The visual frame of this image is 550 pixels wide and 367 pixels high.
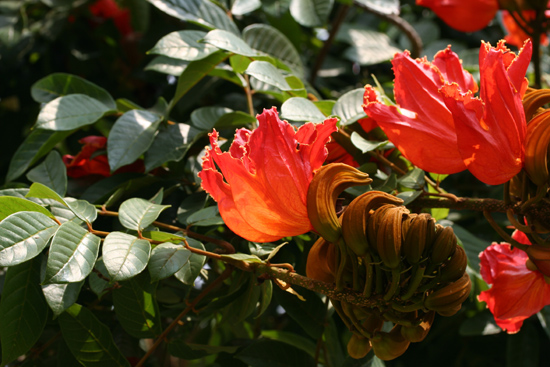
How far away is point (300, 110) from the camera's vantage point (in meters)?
0.81

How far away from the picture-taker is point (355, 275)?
582 mm

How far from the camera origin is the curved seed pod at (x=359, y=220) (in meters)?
0.56

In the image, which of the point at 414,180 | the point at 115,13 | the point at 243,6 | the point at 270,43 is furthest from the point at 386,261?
the point at 115,13

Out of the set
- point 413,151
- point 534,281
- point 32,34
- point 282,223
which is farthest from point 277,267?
point 32,34

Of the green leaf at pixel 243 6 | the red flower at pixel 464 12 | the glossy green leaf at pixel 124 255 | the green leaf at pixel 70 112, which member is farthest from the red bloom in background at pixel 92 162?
the red flower at pixel 464 12

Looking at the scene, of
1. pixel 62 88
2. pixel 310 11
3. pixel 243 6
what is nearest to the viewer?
pixel 62 88

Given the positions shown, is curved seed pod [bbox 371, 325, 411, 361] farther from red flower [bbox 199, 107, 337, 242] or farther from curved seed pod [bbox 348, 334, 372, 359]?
red flower [bbox 199, 107, 337, 242]

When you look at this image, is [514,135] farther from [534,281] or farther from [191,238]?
[191,238]

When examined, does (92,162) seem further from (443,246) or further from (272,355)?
(443,246)

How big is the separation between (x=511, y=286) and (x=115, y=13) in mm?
1526

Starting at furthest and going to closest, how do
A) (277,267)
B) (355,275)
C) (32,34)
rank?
1. (32,34)
2. (277,267)
3. (355,275)

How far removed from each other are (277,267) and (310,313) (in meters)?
0.23

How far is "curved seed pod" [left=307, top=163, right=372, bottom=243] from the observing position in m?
0.59

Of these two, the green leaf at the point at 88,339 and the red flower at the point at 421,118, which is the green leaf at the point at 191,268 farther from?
the red flower at the point at 421,118
